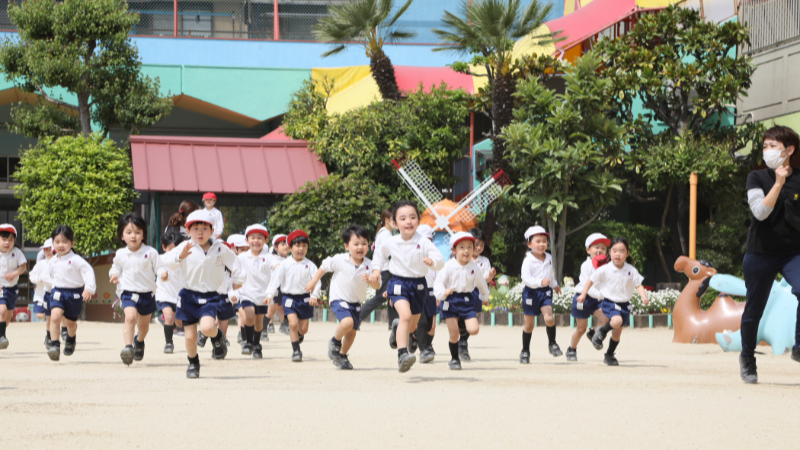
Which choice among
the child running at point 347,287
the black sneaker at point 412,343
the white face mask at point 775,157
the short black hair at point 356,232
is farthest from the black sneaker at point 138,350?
the white face mask at point 775,157

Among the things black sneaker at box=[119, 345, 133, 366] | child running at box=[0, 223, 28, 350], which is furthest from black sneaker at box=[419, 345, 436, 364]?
child running at box=[0, 223, 28, 350]

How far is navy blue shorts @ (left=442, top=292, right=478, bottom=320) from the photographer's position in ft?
30.0

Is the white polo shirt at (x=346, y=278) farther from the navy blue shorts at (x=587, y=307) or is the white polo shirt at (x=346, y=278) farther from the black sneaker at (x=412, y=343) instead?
the navy blue shorts at (x=587, y=307)

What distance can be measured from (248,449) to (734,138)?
17964 millimetres

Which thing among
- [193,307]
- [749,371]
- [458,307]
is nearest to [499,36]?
[458,307]

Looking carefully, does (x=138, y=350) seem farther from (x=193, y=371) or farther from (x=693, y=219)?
(x=693, y=219)

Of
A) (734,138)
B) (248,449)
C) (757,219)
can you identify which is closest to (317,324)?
(734,138)

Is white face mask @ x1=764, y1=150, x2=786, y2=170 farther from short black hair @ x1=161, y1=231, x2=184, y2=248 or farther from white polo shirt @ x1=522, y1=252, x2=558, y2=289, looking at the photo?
short black hair @ x1=161, y1=231, x2=184, y2=248

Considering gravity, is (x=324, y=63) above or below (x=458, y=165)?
above

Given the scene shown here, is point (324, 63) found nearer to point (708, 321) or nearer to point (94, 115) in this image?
point (94, 115)

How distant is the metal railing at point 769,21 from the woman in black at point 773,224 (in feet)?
44.1

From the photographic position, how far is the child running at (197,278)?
8.02 m

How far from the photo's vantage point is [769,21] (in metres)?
20.0

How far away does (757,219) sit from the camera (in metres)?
7.04
